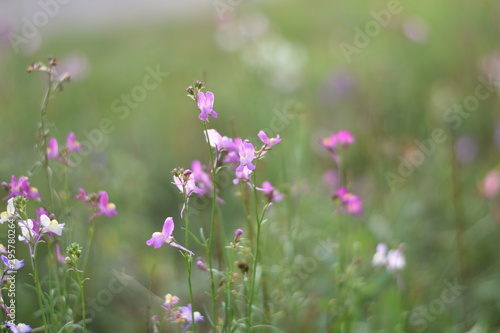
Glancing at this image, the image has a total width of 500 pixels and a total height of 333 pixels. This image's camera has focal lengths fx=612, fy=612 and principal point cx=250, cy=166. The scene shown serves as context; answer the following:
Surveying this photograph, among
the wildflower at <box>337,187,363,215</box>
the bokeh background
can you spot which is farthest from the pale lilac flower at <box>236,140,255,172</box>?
the wildflower at <box>337,187,363,215</box>

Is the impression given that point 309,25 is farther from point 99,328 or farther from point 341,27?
point 99,328

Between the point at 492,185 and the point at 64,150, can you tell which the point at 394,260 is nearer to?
the point at 492,185

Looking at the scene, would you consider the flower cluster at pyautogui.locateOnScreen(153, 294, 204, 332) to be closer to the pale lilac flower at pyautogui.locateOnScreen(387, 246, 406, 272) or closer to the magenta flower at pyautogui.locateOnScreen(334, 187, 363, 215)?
the magenta flower at pyautogui.locateOnScreen(334, 187, 363, 215)

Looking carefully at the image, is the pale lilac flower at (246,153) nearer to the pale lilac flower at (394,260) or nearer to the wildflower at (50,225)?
the wildflower at (50,225)

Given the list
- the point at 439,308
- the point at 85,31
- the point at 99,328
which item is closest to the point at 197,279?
the point at 99,328

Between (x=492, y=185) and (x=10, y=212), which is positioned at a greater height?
(x=10, y=212)

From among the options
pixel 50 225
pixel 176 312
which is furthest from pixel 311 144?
pixel 50 225

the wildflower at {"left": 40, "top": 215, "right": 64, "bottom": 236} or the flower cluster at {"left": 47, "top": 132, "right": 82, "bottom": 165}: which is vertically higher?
the flower cluster at {"left": 47, "top": 132, "right": 82, "bottom": 165}

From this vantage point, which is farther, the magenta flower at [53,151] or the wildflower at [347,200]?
the wildflower at [347,200]

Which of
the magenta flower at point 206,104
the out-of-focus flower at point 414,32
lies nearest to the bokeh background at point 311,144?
the out-of-focus flower at point 414,32
